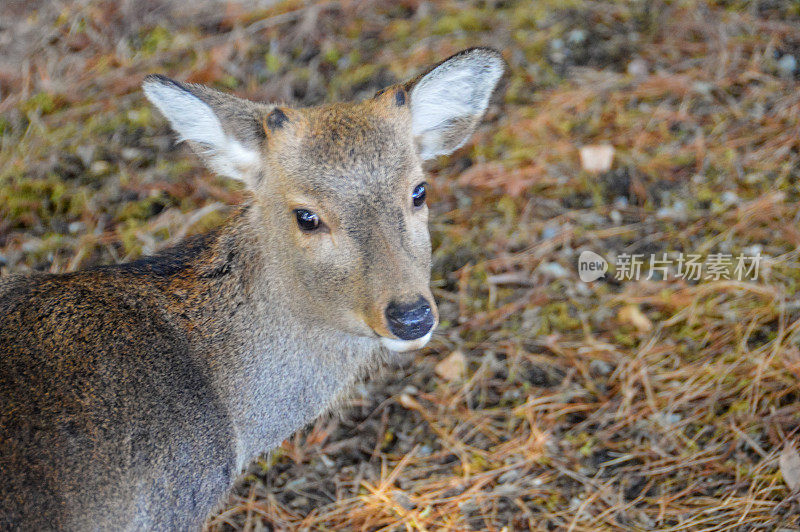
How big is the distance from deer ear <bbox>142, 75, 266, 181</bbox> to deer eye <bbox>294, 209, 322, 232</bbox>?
43cm

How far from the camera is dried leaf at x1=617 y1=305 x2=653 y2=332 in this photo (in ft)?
16.2

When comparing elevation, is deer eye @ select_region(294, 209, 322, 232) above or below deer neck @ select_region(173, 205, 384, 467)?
above

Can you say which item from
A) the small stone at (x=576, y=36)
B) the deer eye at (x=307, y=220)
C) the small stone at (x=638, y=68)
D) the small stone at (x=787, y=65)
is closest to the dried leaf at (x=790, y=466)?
the deer eye at (x=307, y=220)

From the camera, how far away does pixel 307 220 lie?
11.7 feet

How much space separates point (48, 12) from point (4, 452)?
5.32 metres

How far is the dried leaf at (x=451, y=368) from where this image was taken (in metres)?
4.87

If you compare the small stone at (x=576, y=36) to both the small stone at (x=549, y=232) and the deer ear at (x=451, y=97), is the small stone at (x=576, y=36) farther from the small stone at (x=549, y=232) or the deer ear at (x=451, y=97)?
the deer ear at (x=451, y=97)

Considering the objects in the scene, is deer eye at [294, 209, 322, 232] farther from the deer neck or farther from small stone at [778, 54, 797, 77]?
small stone at [778, 54, 797, 77]

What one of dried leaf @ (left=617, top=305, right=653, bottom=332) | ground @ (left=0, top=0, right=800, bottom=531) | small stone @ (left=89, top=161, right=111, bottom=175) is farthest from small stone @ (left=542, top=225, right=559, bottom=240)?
small stone @ (left=89, top=161, right=111, bottom=175)

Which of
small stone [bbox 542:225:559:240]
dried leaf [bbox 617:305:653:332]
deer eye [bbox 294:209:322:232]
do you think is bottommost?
dried leaf [bbox 617:305:653:332]

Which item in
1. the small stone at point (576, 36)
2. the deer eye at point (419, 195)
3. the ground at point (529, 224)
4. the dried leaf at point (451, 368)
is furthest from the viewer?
the small stone at point (576, 36)

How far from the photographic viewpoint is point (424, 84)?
384cm

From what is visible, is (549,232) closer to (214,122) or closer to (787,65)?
(787,65)

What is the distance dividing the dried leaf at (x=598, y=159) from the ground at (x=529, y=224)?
63 millimetres
